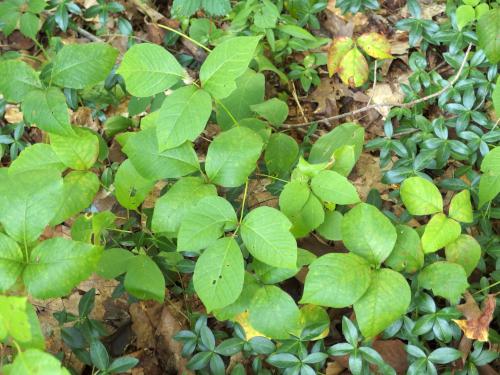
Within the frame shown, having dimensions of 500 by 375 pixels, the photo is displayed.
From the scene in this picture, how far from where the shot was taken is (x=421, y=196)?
1.91 meters

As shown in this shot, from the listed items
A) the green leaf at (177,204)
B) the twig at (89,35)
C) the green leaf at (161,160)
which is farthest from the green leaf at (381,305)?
the twig at (89,35)

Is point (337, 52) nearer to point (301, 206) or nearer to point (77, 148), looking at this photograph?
point (301, 206)

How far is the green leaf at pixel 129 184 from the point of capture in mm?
1993

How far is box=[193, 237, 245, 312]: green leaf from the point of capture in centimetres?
162

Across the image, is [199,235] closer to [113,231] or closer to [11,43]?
[113,231]

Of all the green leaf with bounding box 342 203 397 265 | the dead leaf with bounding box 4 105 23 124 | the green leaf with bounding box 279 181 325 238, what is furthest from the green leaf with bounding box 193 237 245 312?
the dead leaf with bounding box 4 105 23 124

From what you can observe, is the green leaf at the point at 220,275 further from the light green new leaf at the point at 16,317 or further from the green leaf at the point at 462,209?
the green leaf at the point at 462,209

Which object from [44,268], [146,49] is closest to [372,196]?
[146,49]

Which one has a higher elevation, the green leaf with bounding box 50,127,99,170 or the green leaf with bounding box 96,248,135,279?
the green leaf with bounding box 50,127,99,170

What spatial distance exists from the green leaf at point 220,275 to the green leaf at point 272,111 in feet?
2.41


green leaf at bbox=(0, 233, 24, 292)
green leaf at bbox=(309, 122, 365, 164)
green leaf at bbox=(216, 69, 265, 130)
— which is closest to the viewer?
green leaf at bbox=(0, 233, 24, 292)

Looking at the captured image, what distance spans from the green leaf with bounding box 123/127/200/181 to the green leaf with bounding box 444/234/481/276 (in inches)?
38.3

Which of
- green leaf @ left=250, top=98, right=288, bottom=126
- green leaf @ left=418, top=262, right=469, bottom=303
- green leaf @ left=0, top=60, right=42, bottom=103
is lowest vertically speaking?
green leaf @ left=418, top=262, right=469, bottom=303

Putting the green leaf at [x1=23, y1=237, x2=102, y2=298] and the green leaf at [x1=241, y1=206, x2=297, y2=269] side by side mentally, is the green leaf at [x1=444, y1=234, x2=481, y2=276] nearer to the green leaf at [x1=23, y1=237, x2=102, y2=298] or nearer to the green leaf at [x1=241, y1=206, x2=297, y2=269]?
the green leaf at [x1=241, y1=206, x2=297, y2=269]
